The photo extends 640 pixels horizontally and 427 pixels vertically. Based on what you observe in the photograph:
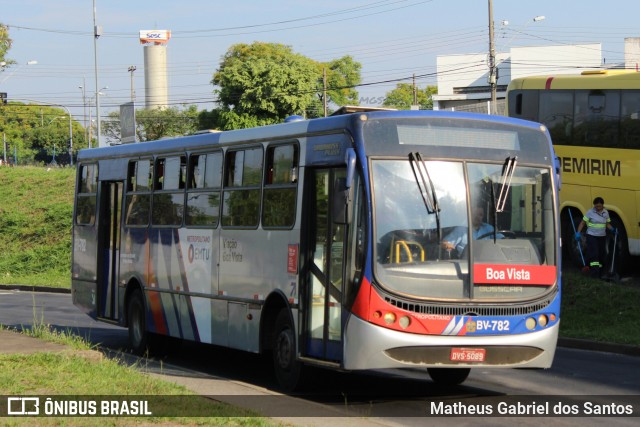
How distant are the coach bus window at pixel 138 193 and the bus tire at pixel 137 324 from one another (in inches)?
46.5

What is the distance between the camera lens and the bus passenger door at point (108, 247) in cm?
1830

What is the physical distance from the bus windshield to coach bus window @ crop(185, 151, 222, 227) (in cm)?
411

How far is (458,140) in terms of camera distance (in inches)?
461

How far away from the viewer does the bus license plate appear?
11102 millimetres

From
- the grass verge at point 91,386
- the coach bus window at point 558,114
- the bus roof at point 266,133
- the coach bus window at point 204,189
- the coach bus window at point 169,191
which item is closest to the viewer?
the grass verge at point 91,386

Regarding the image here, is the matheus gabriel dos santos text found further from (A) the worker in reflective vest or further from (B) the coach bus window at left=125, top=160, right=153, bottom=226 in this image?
(A) the worker in reflective vest

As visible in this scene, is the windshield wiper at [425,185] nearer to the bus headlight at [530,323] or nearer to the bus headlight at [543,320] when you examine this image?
the bus headlight at [530,323]

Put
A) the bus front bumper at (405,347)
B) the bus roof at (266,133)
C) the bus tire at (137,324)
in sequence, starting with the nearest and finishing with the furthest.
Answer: the bus front bumper at (405,347) → the bus roof at (266,133) → the bus tire at (137,324)

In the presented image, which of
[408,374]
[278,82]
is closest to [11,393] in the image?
[408,374]

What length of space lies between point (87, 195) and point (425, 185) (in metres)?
9.75

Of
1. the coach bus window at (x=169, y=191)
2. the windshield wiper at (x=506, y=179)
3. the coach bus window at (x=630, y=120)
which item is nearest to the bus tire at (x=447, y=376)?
the windshield wiper at (x=506, y=179)

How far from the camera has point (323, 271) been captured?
11883 mm

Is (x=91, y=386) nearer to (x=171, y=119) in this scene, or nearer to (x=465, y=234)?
(x=465, y=234)

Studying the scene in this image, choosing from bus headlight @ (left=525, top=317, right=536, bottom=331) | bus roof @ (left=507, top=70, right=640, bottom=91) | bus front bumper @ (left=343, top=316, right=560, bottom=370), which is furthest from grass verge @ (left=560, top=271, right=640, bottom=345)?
bus front bumper @ (left=343, top=316, right=560, bottom=370)
